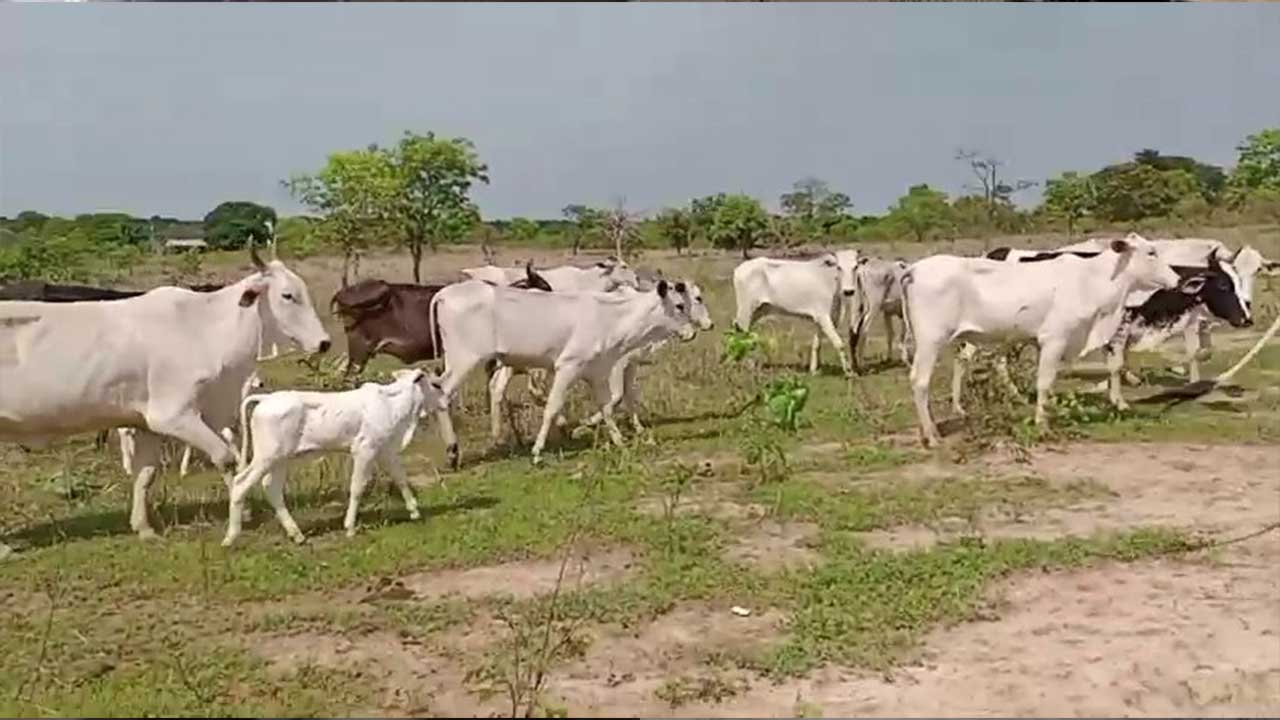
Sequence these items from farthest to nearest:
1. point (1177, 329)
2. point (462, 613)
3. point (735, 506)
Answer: point (1177, 329), point (735, 506), point (462, 613)

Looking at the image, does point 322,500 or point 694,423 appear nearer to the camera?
point 322,500

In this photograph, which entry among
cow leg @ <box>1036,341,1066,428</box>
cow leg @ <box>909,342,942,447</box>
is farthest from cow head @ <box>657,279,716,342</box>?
cow leg @ <box>1036,341,1066,428</box>

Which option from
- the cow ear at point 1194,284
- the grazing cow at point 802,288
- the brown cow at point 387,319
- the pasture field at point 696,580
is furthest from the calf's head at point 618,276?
the cow ear at point 1194,284

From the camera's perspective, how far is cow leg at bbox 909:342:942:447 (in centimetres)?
1248

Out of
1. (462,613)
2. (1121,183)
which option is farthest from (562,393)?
(1121,183)

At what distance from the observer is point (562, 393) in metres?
12.7

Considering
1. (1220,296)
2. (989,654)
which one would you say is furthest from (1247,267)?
(989,654)

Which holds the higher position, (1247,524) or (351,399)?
(351,399)

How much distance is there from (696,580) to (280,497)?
10.1 ft

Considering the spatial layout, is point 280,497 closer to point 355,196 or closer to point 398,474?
point 398,474

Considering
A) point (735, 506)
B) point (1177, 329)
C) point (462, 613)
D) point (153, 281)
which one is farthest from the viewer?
point (153, 281)

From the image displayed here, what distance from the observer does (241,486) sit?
30.9ft

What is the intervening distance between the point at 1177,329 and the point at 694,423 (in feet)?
19.1

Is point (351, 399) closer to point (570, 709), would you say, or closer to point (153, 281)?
point (570, 709)
